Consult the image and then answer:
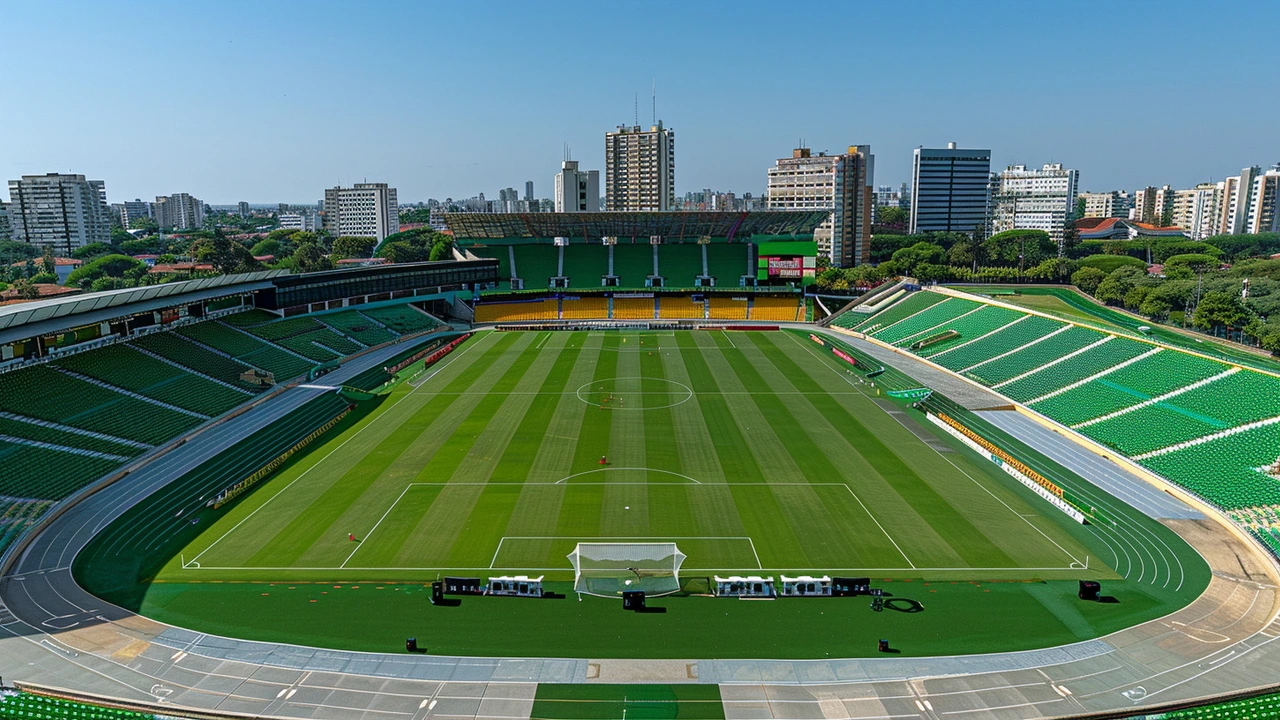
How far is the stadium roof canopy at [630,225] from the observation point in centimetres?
9581

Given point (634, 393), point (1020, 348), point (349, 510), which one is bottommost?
point (349, 510)

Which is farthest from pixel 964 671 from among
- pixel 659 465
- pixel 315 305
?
pixel 315 305

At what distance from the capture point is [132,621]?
77.8 ft

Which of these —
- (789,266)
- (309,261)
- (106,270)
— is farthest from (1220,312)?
(106,270)

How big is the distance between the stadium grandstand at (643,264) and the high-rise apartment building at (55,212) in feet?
481

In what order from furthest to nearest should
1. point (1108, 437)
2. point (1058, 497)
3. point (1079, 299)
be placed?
1. point (1079, 299)
2. point (1108, 437)
3. point (1058, 497)

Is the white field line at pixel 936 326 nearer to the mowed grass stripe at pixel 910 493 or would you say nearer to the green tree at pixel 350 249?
the mowed grass stripe at pixel 910 493

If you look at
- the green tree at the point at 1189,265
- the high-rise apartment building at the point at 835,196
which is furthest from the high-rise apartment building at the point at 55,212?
the green tree at the point at 1189,265

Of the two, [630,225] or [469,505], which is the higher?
[630,225]

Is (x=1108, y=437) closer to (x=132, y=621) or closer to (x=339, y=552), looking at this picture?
(x=339, y=552)

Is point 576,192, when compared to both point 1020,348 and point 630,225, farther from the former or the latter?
point 1020,348

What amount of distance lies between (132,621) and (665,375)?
42.2 m

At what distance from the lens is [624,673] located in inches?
829

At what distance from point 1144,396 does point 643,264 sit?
6597 cm
